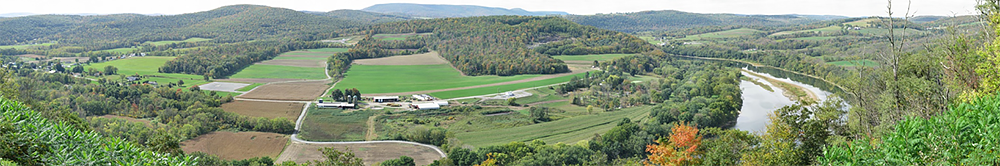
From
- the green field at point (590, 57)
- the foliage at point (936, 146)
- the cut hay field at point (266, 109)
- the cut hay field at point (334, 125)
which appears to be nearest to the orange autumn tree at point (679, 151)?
the foliage at point (936, 146)

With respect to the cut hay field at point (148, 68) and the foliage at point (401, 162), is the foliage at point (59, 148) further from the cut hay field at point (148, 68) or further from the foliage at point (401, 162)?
the cut hay field at point (148, 68)

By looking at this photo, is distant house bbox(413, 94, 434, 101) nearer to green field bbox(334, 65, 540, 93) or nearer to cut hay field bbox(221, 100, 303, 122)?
green field bbox(334, 65, 540, 93)

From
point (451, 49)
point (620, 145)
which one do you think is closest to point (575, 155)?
point (620, 145)

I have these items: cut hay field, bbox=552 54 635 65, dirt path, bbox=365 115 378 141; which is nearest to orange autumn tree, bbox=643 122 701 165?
dirt path, bbox=365 115 378 141

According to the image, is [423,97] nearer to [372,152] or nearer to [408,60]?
[372,152]

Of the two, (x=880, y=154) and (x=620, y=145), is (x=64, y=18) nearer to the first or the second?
(x=620, y=145)

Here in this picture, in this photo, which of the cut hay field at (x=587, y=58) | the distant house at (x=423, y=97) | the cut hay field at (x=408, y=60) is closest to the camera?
the distant house at (x=423, y=97)

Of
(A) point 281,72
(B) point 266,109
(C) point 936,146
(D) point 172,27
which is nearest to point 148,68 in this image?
(A) point 281,72
